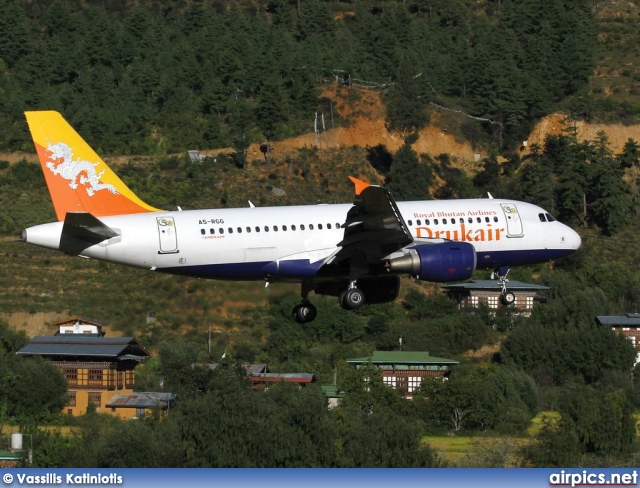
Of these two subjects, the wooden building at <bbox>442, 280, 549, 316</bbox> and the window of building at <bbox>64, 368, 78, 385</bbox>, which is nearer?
the window of building at <bbox>64, 368, 78, 385</bbox>

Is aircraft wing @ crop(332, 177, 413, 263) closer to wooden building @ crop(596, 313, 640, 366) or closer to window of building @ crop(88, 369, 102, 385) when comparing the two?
window of building @ crop(88, 369, 102, 385)

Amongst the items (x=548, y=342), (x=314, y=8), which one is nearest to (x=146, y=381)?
(x=548, y=342)

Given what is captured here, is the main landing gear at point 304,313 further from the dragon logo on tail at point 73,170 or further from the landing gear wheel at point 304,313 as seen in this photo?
the dragon logo on tail at point 73,170

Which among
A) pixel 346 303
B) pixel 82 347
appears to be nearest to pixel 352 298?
pixel 346 303

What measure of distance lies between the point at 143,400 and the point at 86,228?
188 ft

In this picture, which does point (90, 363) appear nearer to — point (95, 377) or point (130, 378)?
point (95, 377)

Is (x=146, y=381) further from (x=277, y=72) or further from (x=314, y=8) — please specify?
Answer: (x=314, y=8)

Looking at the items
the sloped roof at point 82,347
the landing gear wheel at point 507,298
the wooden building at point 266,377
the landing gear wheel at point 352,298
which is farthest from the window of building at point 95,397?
the landing gear wheel at point 352,298

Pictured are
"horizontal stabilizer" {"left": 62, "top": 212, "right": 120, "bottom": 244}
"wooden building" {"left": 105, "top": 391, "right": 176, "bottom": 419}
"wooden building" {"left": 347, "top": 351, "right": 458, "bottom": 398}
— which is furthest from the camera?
"wooden building" {"left": 347, "top": 351, "right": 458, "bottom": 398}

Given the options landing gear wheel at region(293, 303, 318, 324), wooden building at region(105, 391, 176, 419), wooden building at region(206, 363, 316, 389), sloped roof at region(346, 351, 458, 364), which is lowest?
wooden building at region(105, 391, 176, 419)

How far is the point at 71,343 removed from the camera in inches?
4370

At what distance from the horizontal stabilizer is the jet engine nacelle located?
11239 millimetres

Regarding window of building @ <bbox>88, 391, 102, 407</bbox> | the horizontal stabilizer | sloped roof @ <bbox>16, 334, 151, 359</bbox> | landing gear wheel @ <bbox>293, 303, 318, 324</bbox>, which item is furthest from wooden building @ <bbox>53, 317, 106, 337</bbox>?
the horizontal stabilizer

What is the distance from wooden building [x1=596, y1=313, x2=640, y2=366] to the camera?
12875cm
